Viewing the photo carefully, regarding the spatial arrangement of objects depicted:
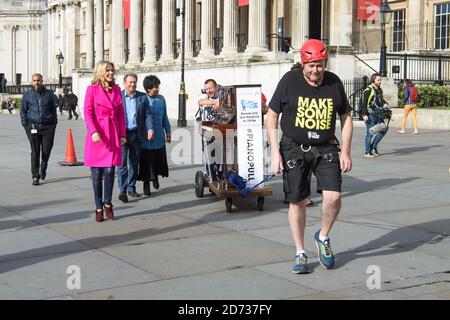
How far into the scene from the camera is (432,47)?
40219 millimetres

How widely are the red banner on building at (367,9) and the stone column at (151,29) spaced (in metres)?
18.1

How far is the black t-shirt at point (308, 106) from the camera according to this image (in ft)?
22.9

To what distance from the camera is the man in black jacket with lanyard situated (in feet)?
46.3

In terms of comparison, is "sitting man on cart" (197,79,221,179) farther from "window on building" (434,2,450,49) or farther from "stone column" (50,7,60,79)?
"stone column" (50,7,60,79)

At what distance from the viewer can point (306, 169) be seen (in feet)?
23.2

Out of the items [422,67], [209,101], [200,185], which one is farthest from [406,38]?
[200,185]

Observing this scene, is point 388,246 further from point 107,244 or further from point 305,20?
point 305,20

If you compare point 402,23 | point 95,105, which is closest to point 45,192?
point 95,105

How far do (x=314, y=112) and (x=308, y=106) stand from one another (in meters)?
0.07

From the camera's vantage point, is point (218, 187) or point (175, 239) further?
point (218, 187)

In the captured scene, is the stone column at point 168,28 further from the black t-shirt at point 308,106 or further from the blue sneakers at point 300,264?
the blue sneakers at point 300,264

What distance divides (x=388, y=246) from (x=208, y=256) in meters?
1.86

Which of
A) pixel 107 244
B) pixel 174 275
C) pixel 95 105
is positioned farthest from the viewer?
pixel 95 105

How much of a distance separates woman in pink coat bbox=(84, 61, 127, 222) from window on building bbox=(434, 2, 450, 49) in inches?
1276
